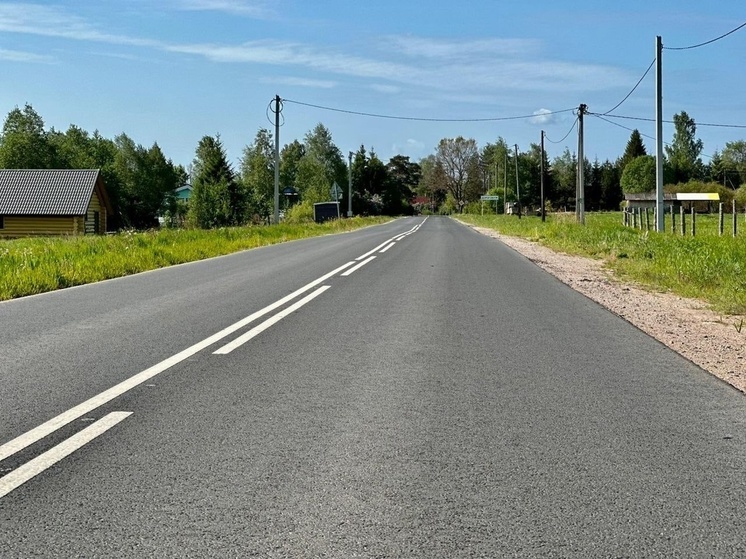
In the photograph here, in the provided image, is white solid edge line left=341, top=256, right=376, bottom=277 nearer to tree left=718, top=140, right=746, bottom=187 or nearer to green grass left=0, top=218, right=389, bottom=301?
green grass left=0, top=218, right=389, bottom=301

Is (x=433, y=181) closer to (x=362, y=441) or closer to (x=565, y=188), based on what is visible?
(x=565, y=188)

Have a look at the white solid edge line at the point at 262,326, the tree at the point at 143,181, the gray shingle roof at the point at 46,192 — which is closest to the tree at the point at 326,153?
the tree at the point at 143,181

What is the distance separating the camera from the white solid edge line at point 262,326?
7.44 meters

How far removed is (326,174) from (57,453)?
399 feet

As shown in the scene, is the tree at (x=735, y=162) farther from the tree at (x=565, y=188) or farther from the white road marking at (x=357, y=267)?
the white road marking at (x=357, y=267)

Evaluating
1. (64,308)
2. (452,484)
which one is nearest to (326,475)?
(452,484)

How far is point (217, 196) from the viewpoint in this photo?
62156mm

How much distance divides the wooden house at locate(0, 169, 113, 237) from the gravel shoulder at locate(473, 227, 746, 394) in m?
48.5

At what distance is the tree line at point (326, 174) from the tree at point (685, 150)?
0.18 m

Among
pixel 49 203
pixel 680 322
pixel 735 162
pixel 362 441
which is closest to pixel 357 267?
pixel 680 322

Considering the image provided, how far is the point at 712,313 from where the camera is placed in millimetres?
10727

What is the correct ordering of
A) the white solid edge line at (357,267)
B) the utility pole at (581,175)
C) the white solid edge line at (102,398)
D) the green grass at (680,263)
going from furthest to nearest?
the utility pole at (581,175) < the white solid edge line at (357,267) < the green grass at (680,263) < the white solid edge line at (102,398)

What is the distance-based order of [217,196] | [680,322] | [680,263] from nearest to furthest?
1. [680,322]
2. [680,263]
3. [217,196]

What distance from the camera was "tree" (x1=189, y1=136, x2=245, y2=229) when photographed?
6191 cm
